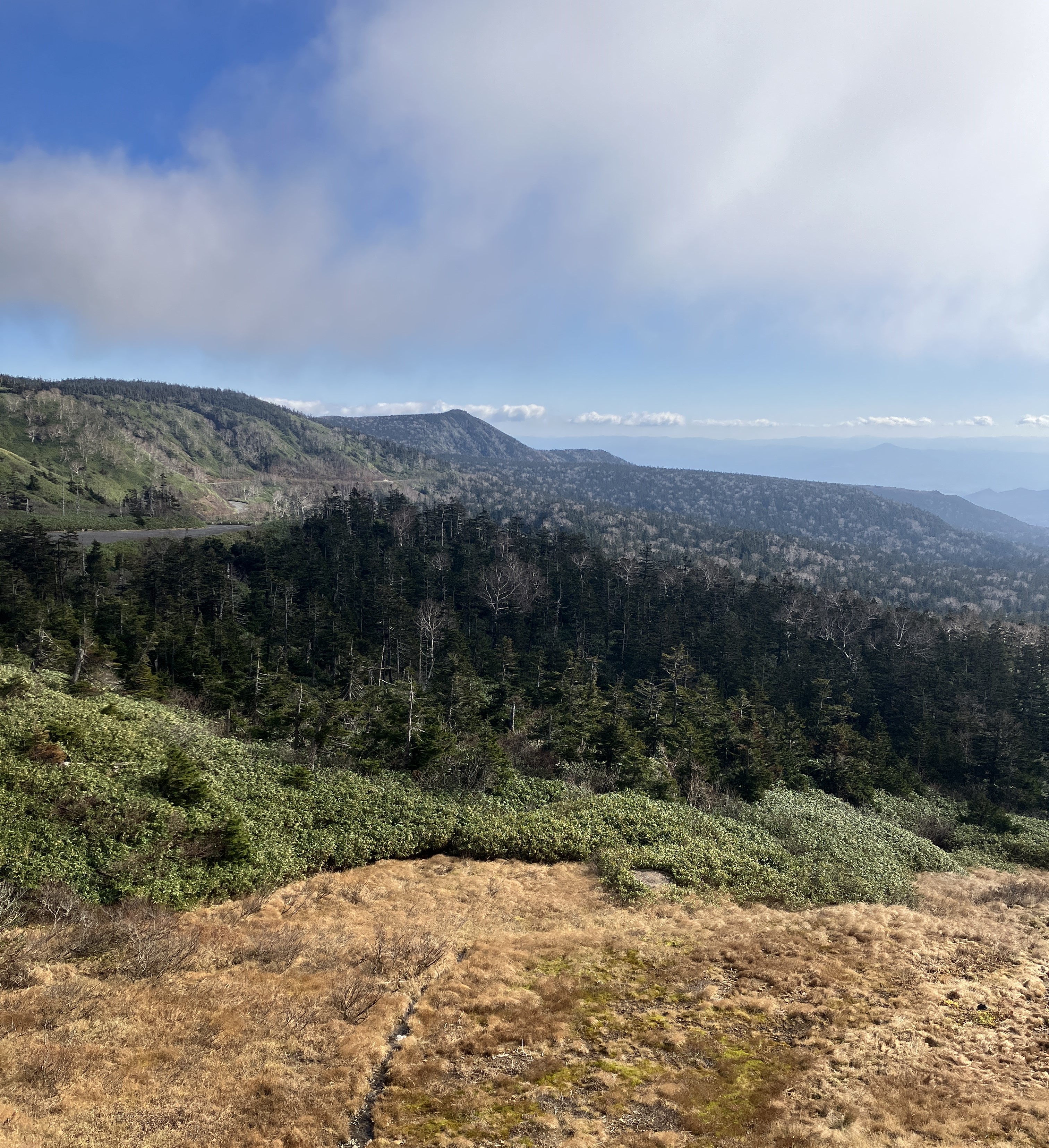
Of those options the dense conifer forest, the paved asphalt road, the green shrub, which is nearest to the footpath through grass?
the green shrub

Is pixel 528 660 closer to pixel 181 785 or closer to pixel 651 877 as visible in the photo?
pixel 651 877

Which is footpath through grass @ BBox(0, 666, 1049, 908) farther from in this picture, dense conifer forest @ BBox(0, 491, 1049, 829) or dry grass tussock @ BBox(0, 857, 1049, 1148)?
dense conifer forest @ BBox(0, 491, 1049, 829)

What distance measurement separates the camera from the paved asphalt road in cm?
9219

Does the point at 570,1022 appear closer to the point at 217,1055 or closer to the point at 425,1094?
the point at 425,1094

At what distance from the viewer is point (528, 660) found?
2697 inches

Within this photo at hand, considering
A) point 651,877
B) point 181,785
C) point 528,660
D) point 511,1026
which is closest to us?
point 511,1026

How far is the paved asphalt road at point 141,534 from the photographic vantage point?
302 feet

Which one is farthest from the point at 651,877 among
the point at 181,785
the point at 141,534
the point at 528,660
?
the point at 141,534

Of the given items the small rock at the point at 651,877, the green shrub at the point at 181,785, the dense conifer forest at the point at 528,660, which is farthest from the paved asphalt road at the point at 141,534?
the small rock at the point at 651,877

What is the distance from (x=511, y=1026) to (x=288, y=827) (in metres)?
16.6

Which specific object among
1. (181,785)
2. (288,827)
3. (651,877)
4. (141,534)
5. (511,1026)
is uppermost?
(141,534)

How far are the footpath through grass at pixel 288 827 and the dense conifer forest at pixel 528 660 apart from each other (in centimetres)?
308

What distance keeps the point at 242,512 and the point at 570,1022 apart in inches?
7570

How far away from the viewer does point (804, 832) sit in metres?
37.4
